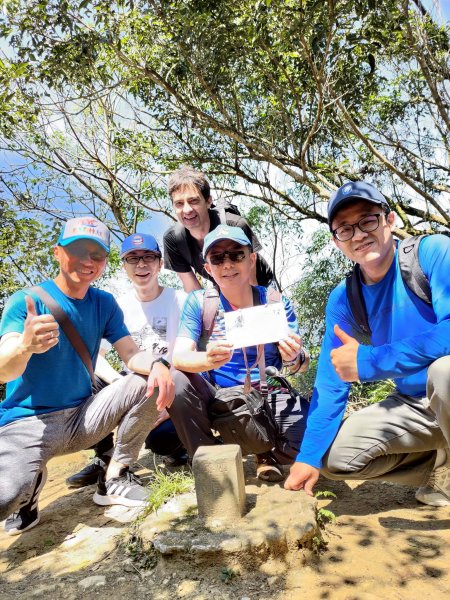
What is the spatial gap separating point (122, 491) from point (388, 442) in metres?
1.78

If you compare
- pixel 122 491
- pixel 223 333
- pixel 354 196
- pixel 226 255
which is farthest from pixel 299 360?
pixel 122 491

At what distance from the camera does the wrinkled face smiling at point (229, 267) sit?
3125 millimetres

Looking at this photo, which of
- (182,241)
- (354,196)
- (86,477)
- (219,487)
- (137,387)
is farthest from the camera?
(182,241)

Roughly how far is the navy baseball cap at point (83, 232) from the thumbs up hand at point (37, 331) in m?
0.72

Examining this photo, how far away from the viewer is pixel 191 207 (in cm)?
408

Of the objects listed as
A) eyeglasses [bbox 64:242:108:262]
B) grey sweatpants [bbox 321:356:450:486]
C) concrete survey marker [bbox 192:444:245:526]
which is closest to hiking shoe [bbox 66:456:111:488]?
concrete survey marker [bbox 192:444:245:526]

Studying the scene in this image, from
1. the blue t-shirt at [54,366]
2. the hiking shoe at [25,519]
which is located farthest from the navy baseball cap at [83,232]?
the hiking shoe at [25,519]

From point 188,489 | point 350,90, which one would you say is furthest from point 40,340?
point 350,90

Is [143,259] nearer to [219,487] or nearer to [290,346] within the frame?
[290,346]

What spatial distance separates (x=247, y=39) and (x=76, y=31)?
1.78 meters

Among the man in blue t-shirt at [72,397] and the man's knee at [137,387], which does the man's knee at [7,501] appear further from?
the man's knee at [137,387]

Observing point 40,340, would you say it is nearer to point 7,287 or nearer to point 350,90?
point 350,90

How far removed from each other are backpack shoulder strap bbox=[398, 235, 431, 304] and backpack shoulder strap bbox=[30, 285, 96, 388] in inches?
83.2

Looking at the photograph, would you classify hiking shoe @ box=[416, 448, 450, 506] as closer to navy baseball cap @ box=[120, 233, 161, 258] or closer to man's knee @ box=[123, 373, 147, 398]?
man's knee @ box=[123, 373, 147, 398]
